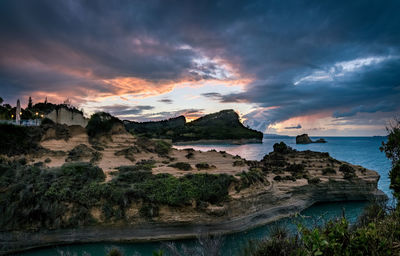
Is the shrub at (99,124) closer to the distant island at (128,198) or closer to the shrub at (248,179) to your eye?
the distant island at (128,198)

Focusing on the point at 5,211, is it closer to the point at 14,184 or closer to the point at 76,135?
the point at 14,184

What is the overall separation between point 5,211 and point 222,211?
14989 millimetres

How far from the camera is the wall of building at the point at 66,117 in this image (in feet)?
96.8

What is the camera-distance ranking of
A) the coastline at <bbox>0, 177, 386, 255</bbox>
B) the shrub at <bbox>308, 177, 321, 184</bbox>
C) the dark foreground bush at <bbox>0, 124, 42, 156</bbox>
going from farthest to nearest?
1. the shrub at <bbox>308, 177, 321, 184</bbox>
2. the dark foreground bush at <bbox>0, 124, 42, 156</bbox>
3. the coastline at <bbox>0, 177, 386, 255</bbox>

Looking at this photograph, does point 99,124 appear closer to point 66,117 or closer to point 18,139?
point 66,117

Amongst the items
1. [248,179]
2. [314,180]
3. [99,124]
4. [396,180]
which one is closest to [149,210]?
[248,179]

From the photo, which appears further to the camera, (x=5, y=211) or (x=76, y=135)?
(x=76, y=135)

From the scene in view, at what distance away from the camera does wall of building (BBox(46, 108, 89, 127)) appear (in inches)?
1162

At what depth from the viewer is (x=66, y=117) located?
1190 inches

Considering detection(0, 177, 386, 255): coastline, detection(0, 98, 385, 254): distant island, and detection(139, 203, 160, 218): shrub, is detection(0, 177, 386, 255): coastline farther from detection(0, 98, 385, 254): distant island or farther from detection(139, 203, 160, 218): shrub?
detection(139, 203, 160, 218): shrub

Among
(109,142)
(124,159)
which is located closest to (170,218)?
(124,159)

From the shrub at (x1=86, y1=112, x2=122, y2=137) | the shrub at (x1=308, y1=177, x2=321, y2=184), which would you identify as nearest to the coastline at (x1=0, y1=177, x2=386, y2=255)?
the shrub at (x1=308, y1=177, x2=321, y2=184)

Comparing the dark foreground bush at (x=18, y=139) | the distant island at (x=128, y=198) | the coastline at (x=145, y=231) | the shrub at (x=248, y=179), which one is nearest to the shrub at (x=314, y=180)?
the distant island at (x=128, y=198)

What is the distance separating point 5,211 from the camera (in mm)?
13945
